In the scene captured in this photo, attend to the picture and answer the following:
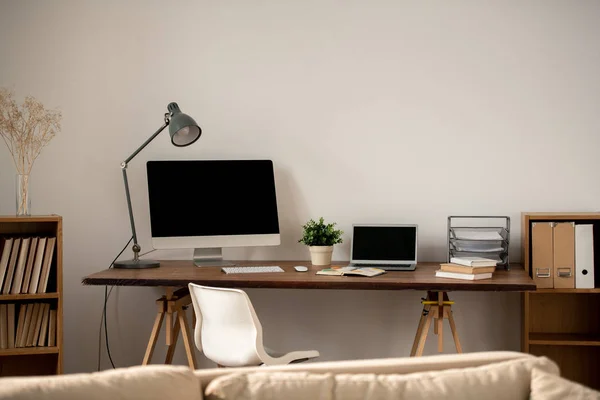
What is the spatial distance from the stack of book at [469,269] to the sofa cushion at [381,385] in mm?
1477

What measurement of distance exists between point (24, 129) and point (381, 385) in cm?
294

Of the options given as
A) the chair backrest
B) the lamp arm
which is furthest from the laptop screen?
the lamp arm

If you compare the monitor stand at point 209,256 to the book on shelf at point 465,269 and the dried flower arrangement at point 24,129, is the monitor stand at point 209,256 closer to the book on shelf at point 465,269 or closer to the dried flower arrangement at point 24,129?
the dried flower arrangement at point 24,129

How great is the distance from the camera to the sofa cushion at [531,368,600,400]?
5.48 ft

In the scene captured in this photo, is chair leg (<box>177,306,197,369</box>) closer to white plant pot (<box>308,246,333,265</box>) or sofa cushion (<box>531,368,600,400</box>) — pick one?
white plant pot (<box>308,246,333,265</box>)

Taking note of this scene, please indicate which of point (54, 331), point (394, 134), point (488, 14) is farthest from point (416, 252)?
point (54, 331)

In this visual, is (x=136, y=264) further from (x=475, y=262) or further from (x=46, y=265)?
(x=475, y=262)

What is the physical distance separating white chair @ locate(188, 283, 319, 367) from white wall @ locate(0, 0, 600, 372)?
1.01 metres

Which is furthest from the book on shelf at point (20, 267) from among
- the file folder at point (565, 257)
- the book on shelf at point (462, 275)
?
the file folder at point (565, 257)

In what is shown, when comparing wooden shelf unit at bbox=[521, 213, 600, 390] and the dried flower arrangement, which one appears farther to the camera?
wooden shelf unit at bbox=[521, 213, 600, 390]

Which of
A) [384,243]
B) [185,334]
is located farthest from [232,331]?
[384,243]

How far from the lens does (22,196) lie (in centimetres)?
348

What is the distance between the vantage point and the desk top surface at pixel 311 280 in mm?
3166

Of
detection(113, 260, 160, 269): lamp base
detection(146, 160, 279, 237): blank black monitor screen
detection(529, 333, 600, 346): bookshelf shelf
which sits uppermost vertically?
detection(146, 160, 279, 237): blank black monitor screen
